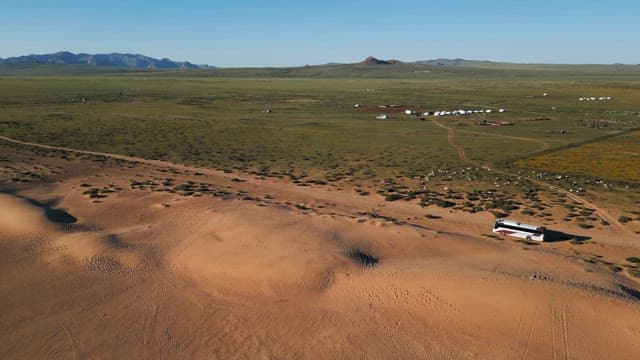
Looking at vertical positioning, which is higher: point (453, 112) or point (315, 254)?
point (453, 112)

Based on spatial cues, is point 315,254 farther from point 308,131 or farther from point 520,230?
point 308,131

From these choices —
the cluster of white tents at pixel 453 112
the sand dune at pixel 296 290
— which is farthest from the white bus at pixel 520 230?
the cluster of white tents at pixel 453 112

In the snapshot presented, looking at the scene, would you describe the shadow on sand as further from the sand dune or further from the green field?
the green field

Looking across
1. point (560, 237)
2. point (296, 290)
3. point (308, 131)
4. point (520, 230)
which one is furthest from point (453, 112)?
point (296, 290)

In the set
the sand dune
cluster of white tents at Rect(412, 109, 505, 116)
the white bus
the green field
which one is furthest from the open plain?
cluster of white tents at Rect(412, 109, 505, 116)

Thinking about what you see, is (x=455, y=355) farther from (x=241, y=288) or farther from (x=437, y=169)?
(x=437, y=169)

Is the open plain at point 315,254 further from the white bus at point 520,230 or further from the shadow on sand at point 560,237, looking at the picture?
the white bus at point 520,230
